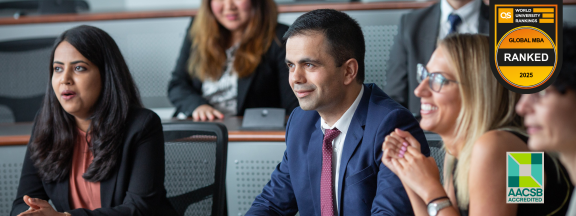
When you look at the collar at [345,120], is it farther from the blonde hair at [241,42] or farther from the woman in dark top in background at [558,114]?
the blonde hair at [241,42]

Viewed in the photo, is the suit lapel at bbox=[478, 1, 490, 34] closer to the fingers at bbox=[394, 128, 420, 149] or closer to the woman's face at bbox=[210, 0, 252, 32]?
the woman's face at bbox=[210, 0, 252, 32]

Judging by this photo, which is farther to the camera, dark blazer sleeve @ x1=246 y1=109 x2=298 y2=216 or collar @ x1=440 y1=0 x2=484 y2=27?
collar @ x1=440 y1=0 x2=484 y2=27

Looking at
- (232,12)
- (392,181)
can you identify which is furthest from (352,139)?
(232,12)

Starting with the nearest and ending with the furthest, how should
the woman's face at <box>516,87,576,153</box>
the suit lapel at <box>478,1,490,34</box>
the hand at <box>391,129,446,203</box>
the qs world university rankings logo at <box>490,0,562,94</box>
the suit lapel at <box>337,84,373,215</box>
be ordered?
the woman's face at <box>516,87,576,153</box> → the qs world university rankings logo at <box>490,0,562,94</box> → the hand at <box>391,129,446,203</box> → the suit lapel at <box>337,84,373,215</box> → the suit lapel at <box>478,1,490,34</box>

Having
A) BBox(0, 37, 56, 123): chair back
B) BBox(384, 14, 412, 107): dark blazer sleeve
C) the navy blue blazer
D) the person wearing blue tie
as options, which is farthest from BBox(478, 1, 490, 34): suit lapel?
BBox(0, 37, 56, 123): chair back

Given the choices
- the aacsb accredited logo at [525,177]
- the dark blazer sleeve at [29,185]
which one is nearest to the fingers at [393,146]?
the aacsb accredited logo at [525,177]

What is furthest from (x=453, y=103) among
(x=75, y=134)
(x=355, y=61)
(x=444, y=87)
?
(x=75, y=134)

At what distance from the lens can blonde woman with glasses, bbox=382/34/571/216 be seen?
3.05 feet

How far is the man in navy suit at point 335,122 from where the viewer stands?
3.98 ft

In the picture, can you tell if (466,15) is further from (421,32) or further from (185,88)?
(185,88)

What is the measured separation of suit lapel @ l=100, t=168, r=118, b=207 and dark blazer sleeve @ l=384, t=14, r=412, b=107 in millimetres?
1303

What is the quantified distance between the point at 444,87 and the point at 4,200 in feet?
6.00

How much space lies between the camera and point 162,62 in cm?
318

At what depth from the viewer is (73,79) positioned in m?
1.54
